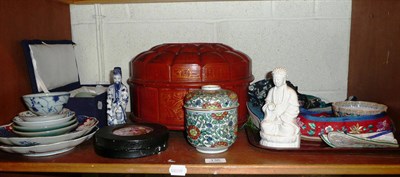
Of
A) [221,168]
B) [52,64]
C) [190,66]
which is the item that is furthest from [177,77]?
[52,64]

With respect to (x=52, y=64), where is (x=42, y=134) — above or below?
below

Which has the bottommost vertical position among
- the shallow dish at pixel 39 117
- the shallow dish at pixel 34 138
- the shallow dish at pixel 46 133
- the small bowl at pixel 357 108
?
the shallow dish at pixel 34 138

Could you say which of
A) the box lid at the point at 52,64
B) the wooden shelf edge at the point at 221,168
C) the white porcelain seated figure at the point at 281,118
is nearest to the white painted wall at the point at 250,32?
the box lid at the point at 52,64

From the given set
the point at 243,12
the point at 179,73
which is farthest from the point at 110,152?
the point at 243,12

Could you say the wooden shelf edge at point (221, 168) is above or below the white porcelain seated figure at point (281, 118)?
below

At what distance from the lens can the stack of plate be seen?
70 cm

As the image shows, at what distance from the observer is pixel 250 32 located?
1135 mm

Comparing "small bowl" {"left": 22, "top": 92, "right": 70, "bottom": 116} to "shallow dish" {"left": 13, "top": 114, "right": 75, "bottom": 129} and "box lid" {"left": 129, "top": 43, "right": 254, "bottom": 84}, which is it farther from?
"box lid" {"left": 129, "top": 43, "right": 254, "bottom": 84}

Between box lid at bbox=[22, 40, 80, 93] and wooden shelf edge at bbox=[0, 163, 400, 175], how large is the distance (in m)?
0.30

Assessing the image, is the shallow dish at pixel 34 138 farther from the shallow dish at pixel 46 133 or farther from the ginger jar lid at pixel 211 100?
the ginger jar lid at pixel 211 100

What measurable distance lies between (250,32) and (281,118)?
0.45m

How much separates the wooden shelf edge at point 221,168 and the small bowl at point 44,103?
0.13 m

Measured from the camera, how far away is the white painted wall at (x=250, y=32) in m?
1.12

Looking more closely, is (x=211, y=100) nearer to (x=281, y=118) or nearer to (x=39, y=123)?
(x=281, y=118)
